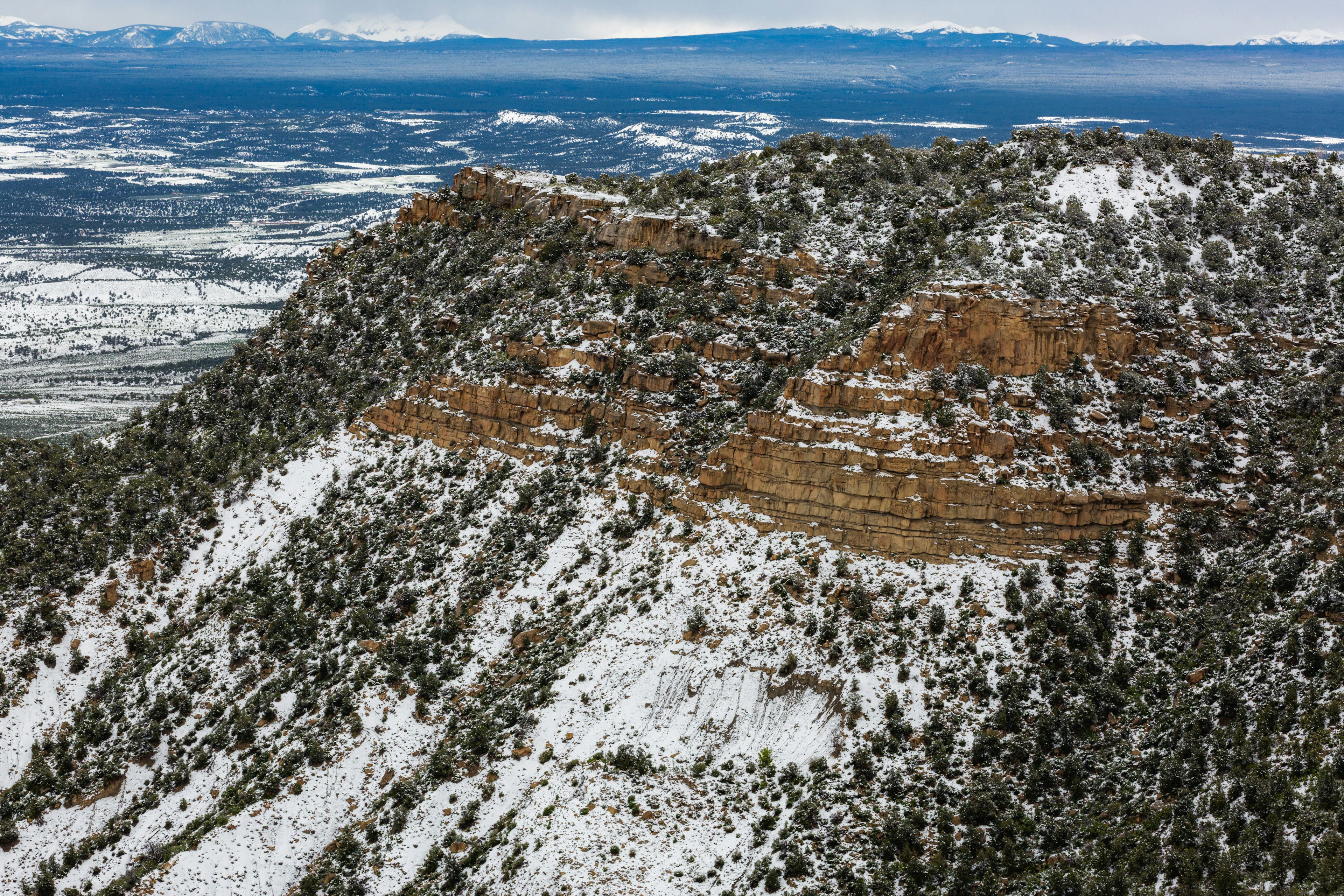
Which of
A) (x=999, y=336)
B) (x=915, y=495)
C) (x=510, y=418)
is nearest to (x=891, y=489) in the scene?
(x=915, y=495)

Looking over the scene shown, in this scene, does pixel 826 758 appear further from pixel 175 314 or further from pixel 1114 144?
pixel 175 314

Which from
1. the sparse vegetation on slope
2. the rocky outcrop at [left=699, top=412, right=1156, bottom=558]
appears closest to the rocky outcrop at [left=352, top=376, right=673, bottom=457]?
the sparse vegetation on slope

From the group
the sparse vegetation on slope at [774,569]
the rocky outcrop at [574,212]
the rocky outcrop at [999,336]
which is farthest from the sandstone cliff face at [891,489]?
the rocky outcrop at [574,212]

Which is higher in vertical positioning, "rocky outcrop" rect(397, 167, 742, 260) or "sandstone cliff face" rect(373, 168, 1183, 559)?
"rocky outcrop" rect(397, 167, 742, 260)

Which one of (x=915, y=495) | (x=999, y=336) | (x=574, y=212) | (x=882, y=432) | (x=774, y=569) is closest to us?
(x=915, y=495)

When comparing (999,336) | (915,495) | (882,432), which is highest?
(999,336)

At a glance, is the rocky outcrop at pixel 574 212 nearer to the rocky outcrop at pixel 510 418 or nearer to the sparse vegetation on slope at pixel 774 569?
the sparse vegetation on slope at pixel 774 569

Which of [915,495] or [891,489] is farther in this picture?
[891,489]

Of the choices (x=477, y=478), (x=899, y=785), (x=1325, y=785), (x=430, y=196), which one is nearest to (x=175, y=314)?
(x=430, y=196)

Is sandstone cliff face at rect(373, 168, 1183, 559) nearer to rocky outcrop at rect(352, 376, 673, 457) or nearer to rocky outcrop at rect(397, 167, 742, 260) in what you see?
rocky outcrop at rect(352, 376, 673, 457)

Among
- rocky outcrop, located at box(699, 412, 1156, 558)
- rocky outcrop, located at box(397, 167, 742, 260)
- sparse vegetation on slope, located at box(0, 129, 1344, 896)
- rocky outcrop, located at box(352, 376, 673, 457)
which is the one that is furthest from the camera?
rocky outcrop, located at box(397, 167, 742, 260)

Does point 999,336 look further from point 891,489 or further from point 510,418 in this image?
point 510,418
